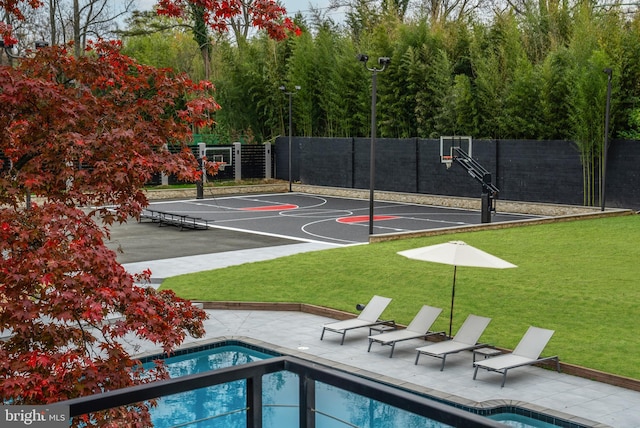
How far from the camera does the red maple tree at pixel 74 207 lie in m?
5.80

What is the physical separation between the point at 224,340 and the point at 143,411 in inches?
293

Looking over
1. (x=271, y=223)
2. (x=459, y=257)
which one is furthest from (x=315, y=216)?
(x=459, y=257)

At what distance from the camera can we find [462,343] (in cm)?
1243

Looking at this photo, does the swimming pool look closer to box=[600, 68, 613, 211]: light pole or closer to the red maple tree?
the red maple tree

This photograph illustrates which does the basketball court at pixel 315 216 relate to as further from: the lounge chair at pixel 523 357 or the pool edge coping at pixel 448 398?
the lounge chair at pixel 523 357

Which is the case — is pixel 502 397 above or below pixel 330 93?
below

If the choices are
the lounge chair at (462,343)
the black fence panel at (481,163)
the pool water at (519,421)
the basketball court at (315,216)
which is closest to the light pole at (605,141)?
the black fence panel at (481,163)

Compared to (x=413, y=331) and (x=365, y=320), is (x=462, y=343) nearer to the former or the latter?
(x=413, y=331)

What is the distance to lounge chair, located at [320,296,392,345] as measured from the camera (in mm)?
13625

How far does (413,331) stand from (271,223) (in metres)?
16.9

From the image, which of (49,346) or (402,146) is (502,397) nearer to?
(49,346)

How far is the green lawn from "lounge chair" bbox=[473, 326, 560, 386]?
598 mm

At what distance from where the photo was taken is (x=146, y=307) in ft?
20.9

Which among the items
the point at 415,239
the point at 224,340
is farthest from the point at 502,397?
the point at 415,239
